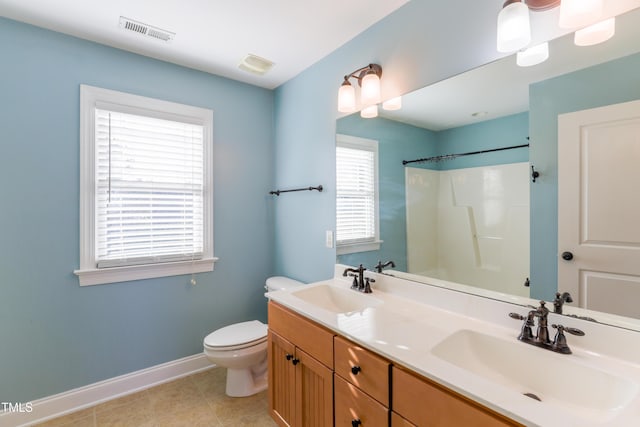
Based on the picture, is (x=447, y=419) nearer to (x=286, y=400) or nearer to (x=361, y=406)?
(x=361, y=406)

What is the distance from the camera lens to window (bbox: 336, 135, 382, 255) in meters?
1.87

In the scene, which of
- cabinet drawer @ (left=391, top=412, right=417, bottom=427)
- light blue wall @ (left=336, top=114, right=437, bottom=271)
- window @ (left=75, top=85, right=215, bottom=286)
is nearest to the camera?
cabinet drawer @ (left=391, top=412, right=417, bottom=427)

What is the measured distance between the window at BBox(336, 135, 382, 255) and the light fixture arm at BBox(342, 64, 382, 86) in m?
0.37

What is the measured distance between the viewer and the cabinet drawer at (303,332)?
128cm

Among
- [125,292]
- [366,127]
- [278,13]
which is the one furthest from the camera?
[125,292]

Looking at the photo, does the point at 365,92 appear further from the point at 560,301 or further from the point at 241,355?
the point at 241,355

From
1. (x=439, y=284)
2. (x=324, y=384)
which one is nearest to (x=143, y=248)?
(x=324, y=384)

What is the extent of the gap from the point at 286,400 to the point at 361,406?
654 mm

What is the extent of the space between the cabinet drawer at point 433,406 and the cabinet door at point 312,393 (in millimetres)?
387

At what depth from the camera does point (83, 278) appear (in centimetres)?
193

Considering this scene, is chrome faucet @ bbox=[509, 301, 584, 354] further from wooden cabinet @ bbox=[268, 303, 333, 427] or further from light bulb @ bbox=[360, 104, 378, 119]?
light bulb @ bbox=[360, 104, 378, 119]

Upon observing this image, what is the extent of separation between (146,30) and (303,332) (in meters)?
2.08

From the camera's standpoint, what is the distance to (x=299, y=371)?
1.46 m

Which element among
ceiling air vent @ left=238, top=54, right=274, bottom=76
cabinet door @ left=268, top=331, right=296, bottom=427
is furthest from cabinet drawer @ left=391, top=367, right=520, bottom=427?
ceiling air vent @ left=238, top=54, right=274, bottom=76
